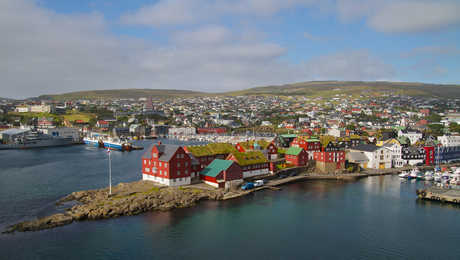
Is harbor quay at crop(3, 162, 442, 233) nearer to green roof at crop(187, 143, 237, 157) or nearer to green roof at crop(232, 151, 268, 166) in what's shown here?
green roof at crop(232, 151, 268, 166)

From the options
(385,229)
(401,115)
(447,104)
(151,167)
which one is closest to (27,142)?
(151,167)

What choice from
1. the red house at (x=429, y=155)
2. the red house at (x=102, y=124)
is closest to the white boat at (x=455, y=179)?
the red house at (x=429, y=155)

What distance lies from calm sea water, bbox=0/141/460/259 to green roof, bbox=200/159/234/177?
294cm

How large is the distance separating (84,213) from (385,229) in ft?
54.5

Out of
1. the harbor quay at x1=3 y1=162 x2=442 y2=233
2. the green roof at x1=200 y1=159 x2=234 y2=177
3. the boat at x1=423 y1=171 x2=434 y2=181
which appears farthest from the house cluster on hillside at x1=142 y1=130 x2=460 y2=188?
the boat at x1=423 y1=171 x2=434 y2=181

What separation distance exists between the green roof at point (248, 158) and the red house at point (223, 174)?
5.97 feet

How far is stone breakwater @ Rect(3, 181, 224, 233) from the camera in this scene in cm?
1703

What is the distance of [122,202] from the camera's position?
19375mm

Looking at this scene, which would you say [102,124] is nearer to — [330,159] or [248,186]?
[330,159]

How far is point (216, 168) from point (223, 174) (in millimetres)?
867

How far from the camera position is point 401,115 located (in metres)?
93.4

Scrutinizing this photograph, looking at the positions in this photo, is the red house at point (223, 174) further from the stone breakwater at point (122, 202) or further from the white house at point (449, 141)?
the white house at point (449, 141)

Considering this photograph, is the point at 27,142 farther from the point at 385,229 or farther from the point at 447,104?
the point at 447,104

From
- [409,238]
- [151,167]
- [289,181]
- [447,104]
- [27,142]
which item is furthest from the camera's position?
[447,104]
